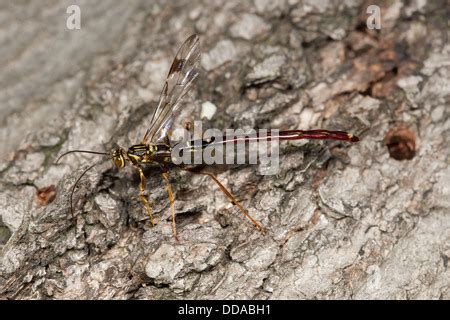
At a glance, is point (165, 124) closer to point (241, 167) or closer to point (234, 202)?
point (241, 167)

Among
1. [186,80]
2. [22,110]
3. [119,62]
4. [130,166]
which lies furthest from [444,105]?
[22,110]

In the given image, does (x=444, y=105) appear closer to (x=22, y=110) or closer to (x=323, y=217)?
(x=323, y=217)

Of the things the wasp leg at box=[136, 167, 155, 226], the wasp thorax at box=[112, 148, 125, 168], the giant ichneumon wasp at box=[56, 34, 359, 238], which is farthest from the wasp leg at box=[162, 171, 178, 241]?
the wasp thorax at box=[112, 148, 125, 168]

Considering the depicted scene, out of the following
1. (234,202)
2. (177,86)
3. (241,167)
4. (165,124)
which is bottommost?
(234,202)

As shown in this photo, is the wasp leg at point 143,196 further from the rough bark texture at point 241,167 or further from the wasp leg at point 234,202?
the wasp leg at point 234,202

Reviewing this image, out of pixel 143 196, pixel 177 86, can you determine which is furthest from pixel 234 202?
pixel 177 86
